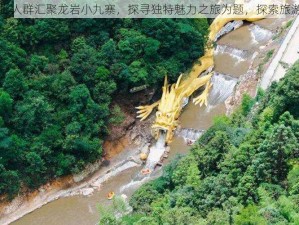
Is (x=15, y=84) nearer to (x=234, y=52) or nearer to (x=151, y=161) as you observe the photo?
(x=151, y=161)

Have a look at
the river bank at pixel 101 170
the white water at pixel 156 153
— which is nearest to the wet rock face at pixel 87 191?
the river bank at pixel 101 170

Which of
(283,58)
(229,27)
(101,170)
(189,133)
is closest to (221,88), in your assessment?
(189,133)

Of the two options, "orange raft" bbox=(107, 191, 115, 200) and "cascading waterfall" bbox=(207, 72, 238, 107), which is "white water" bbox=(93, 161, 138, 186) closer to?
"orange raft" bbox=(107, 191, 115, 200)

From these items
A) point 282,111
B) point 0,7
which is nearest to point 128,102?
point 0,7

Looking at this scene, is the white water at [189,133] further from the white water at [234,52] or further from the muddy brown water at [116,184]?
the white water at [234,52]

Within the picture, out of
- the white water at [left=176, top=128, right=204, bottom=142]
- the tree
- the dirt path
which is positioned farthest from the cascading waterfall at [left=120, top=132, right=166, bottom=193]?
the tree
